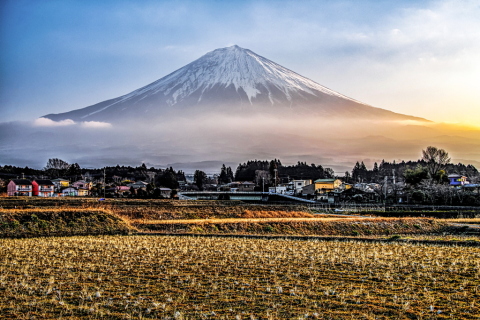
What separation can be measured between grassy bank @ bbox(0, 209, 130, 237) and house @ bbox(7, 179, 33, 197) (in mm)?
50788

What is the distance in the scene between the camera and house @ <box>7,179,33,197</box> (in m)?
71.0

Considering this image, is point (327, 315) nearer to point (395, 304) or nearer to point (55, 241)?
point (395, 304)

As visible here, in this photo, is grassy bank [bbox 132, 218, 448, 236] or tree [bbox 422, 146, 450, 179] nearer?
grassy bank [bbox 132, 218, 448, 236]

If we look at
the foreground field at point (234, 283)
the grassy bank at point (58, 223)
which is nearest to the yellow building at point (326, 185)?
the grassy bank at point (58, 223)

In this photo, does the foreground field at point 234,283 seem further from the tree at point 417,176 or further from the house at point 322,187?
the house at point 322,187

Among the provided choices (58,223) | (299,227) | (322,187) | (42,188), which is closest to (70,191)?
(42,188)

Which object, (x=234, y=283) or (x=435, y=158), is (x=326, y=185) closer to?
(x=435, y=158)

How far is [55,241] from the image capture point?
64.0ft

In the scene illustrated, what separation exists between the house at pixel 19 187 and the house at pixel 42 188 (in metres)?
1.20

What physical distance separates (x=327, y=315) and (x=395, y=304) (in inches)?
68.5

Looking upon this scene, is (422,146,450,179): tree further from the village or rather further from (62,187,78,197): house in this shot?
A: (62,187,78,197): house

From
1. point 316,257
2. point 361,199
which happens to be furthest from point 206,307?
point 361,199

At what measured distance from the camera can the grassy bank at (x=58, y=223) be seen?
2308 cm

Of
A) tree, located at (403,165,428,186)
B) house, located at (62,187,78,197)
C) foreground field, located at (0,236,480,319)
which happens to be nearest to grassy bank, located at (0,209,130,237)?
foreground field, located at (0,236,480,319)
